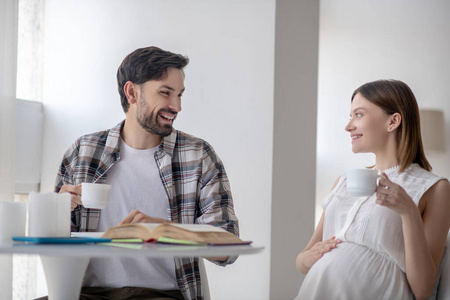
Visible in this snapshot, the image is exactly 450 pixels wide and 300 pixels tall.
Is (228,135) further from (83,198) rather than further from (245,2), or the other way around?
(83,198)

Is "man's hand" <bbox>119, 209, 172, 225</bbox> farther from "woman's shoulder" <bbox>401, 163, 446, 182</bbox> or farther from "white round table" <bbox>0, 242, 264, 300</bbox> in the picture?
"woman's shoulder" <bbox>401, 163, 446, 182</bbox>

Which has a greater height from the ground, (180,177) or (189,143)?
(189,143)

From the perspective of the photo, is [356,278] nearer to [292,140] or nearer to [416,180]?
[416,180]

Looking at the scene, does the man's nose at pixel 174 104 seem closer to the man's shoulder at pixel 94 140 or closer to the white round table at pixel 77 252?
the man's shoulder at pixel 94 140

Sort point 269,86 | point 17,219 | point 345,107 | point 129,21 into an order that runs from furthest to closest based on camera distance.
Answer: point 345,107, point 129,21, point 269,86, point 17,219

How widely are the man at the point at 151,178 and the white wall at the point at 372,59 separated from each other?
2.13 metres

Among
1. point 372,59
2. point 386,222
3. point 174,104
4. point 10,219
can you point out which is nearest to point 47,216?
point 10,219

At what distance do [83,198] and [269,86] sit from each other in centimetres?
152

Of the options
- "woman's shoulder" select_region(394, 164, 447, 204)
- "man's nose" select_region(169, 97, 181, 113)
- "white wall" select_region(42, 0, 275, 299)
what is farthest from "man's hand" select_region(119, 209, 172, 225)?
"white wall" select_region(42, 0, 275, 299)

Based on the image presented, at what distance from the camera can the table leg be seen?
1.47m

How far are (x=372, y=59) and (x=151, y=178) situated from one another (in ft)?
8.25

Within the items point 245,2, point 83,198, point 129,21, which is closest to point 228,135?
point 245,2

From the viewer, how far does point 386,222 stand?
71.8 inches

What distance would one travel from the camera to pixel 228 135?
300cm
